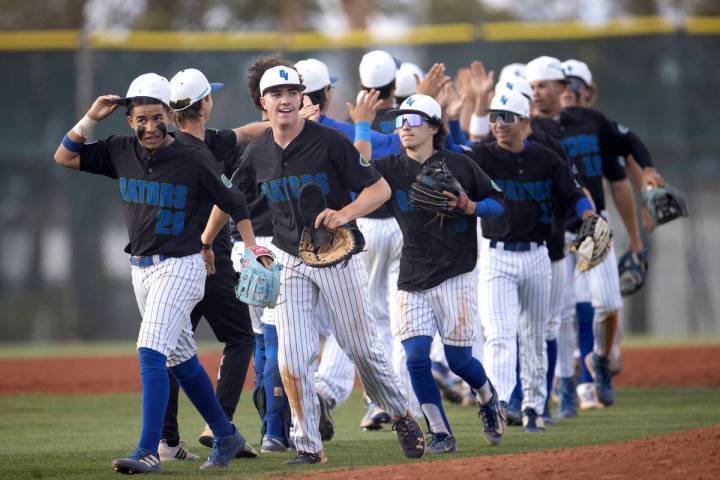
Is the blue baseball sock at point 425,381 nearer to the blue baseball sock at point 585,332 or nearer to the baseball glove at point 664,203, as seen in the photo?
the blue baseball sock at point 585,332

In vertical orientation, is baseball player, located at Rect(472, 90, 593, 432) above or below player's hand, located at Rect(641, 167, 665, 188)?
below

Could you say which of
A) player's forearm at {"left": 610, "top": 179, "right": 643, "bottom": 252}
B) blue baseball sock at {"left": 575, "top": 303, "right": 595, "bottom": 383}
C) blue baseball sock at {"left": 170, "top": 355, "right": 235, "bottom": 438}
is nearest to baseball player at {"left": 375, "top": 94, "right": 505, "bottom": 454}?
blue baseball sock at {"left": 170, "top": 355, "right": 235, "bottom": 438}

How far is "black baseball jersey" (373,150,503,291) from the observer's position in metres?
6.96

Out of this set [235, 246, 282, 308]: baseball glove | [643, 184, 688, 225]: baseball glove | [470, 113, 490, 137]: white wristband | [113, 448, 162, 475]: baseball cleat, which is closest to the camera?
[113, 448, 162, 475]: baseball cleat

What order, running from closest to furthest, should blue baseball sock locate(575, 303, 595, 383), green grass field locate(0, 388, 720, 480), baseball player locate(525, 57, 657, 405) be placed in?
1. green grass field locate(0, 388, 720, 480)
2. baseball player locate(525, 57, 657, 405)
3. blue baseball sock locate(575, 303, 595, 383)

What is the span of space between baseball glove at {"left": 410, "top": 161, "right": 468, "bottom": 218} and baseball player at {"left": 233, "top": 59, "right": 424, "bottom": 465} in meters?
0.40

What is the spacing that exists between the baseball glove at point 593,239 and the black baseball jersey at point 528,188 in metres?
0.16

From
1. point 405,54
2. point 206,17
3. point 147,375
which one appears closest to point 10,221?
point 405,54

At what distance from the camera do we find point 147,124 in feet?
20.3

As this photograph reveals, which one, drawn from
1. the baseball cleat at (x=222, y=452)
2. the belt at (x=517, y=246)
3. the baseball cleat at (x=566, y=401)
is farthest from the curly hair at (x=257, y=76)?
the baseball cleat at (x=566, y=401)

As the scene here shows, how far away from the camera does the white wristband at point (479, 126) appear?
8734 millimetres

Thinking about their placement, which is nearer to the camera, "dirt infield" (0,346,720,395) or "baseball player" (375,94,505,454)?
"baseball player" (375,94,505,454)

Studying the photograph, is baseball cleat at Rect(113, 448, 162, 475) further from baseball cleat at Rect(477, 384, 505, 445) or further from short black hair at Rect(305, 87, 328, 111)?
short black hair at Rect(305, 87, 328, 111)

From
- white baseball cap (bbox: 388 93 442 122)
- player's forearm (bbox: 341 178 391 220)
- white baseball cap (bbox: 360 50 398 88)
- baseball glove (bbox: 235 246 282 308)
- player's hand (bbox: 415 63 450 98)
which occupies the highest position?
white baseball cap (bbox: 360 50 398 88)
